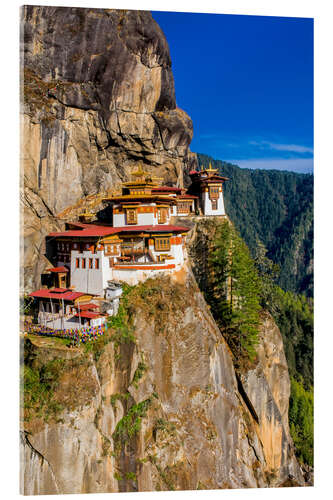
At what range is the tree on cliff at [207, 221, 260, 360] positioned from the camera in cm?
2094

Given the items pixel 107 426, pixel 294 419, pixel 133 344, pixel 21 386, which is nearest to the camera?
pixel 21 386

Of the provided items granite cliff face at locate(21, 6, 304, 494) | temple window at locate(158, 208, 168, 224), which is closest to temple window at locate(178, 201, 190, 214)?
granite cliff face at locate(21, 6, 304, 494)

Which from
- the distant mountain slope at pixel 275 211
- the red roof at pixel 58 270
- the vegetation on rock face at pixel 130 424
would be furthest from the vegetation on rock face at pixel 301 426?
the distant mountain slope at pixel 275 211

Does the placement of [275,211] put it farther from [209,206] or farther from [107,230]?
[107,230]

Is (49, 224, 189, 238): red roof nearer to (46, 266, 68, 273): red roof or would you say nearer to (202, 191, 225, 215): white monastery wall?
(46, 266, 68, 273): red roof

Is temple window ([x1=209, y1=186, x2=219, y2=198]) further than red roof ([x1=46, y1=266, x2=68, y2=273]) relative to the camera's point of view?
Yes

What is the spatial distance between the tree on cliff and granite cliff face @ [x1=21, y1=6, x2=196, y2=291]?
7.94 meters

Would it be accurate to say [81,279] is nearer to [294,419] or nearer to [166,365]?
[166,365]

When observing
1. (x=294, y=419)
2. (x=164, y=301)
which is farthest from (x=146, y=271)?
(x=294, y=419)

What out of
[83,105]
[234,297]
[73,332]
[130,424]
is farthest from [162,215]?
[130,424]

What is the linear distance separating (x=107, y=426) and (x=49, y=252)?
9061 millimetres

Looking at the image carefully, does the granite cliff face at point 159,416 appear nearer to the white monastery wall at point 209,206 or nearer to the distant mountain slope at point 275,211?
the white monastery wall at point 209,206

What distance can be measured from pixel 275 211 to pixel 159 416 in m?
99.5

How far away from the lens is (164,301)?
55.1ft
